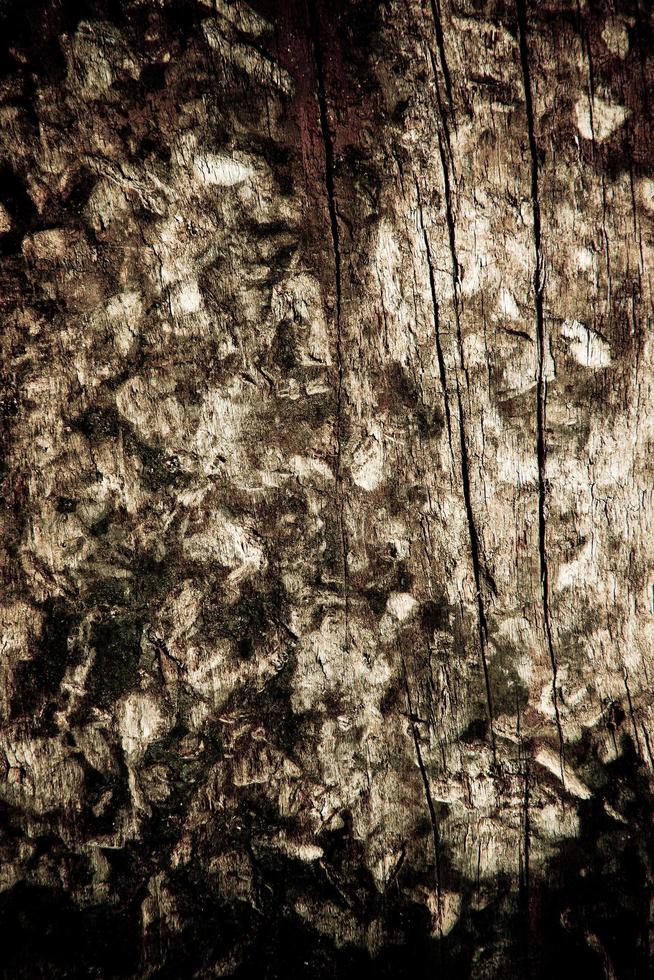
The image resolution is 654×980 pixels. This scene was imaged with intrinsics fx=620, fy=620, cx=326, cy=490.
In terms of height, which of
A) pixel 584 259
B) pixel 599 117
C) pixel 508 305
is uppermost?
pixel 599 117

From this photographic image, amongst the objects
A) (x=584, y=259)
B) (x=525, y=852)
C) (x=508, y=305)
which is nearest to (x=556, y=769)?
(x=525, y=852)

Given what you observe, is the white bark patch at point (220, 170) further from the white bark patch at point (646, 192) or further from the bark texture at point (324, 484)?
the white bark patch at point (646, 192)

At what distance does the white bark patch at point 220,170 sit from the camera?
140 centimetres

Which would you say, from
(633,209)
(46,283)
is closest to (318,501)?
(46,283)

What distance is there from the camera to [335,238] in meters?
1.44

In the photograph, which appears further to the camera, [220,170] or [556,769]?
[556,769]

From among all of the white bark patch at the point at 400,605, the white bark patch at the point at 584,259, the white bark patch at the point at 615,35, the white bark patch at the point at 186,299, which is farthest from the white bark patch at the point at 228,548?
the white bark patch at the point at 615,35

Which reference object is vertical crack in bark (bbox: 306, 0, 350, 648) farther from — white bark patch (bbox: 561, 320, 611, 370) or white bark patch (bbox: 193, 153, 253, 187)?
white bark patch (bbox: 561, 320, 611, 370)

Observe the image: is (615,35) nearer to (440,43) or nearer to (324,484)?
(440,43)

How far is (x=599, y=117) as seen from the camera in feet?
4.73

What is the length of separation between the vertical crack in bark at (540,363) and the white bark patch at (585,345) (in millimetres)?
70

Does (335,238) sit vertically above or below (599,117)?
below

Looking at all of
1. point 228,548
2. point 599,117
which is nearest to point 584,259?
point 599,117

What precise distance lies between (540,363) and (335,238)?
22.3 inches
